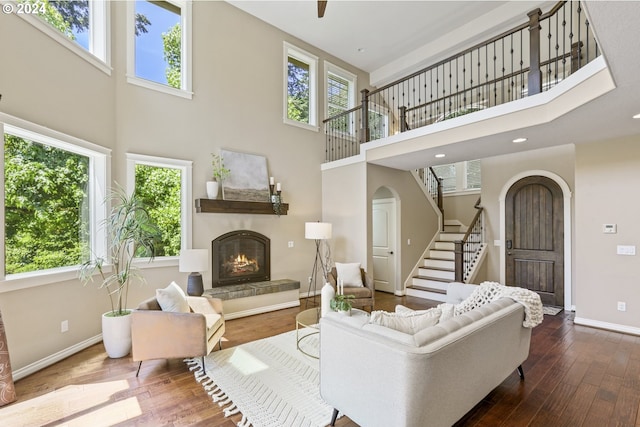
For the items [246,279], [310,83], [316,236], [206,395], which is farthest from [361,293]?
[310,83]

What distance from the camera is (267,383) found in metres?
2.85

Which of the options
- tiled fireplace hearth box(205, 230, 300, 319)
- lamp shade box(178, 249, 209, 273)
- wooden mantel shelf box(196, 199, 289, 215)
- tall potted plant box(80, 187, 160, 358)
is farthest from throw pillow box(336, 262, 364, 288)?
tall potted plant box(80, 187, 160, 358)

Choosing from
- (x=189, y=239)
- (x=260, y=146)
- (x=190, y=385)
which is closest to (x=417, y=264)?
(x=260, y=146)

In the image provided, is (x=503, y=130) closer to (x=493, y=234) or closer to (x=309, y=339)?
(x=493, y=234)

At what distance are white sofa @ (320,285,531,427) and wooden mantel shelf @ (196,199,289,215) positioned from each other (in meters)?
3.36

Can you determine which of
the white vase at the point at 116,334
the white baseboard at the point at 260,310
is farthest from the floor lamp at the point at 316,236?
the white vase at the point at 116,334

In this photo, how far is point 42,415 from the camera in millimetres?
2402

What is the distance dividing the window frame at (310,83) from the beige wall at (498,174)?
12.5ft

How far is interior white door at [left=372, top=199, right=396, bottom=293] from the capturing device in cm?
664

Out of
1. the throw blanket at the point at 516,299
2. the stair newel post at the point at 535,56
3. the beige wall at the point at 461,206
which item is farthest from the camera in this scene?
the beige wall at the point at 461,206

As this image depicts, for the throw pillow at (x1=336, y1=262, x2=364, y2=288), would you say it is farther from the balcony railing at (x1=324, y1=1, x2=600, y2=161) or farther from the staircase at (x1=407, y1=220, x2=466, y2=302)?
the balcony railing at (x1=324, y1=1, x2=600, y2=161)

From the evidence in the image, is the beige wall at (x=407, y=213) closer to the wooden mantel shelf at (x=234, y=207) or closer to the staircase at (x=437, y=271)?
the staircase at (x=437, y=271)

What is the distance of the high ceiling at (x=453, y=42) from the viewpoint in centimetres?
217

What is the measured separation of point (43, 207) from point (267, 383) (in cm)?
312
